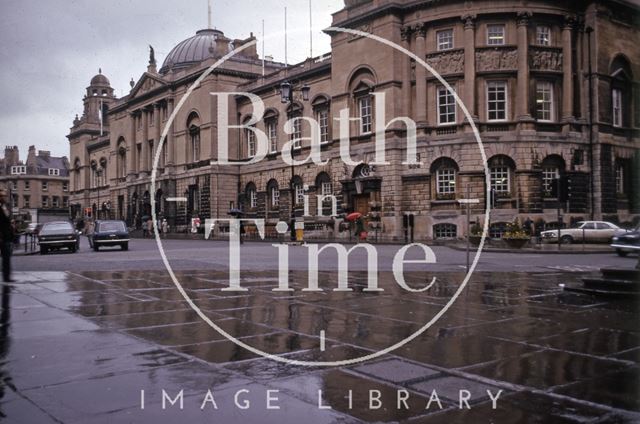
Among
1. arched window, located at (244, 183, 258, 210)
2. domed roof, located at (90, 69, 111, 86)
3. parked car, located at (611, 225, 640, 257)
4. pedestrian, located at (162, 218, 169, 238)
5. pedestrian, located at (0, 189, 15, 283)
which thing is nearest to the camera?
pedestrian, located at (0, 189, 15, 283)

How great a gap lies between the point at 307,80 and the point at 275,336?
41.8 metres

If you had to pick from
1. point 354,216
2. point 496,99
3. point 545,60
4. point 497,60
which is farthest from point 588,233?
point 354,216

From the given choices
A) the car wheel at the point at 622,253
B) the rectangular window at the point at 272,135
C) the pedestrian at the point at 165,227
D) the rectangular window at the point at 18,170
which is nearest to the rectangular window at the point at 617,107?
Result: the car wheel at the point at 622,253

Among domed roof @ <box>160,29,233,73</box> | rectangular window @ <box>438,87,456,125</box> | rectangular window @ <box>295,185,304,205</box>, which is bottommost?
rectangular window @ <box>295,185,304,205</box>

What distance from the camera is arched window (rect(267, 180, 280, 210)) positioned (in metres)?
50.6

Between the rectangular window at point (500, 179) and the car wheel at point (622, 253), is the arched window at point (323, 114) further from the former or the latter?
the car wheel at point (622, 253)

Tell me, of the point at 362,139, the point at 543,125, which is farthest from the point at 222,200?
the point at 543,125

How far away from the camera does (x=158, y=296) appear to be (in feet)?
31.9

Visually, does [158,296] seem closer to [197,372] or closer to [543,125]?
[197,372]

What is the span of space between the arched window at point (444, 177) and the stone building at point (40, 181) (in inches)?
3207

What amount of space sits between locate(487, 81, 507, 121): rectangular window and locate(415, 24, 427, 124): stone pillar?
12.5 ft

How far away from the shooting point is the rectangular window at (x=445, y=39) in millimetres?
36431

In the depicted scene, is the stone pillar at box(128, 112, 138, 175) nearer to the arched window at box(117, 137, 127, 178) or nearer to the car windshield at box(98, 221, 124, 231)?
the arched window at box(117, 137, 127, 178)

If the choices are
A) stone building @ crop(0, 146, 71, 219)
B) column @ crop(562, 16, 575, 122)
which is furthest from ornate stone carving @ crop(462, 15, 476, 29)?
stone building @ crop(0, 146, 71, 219)
